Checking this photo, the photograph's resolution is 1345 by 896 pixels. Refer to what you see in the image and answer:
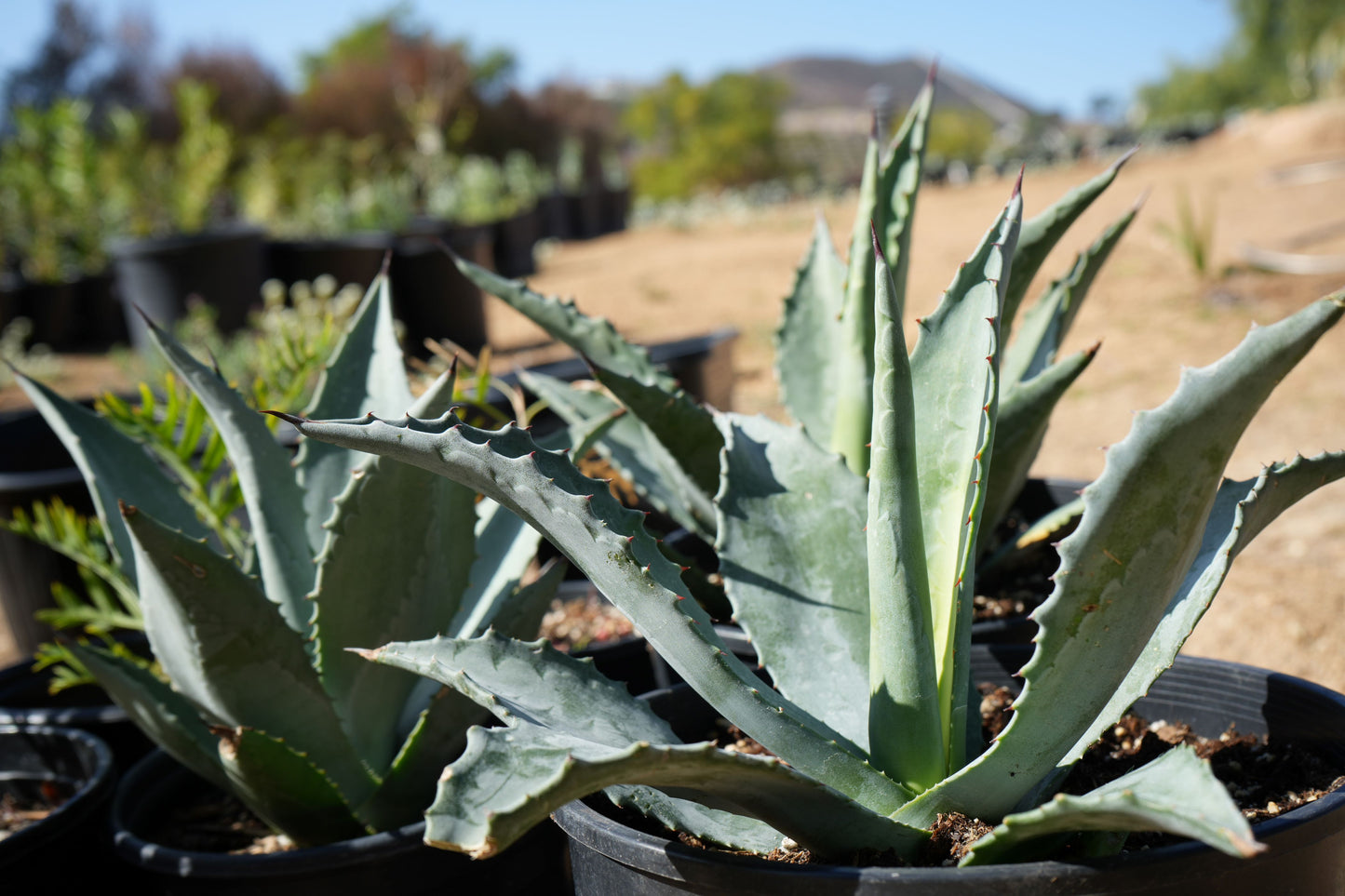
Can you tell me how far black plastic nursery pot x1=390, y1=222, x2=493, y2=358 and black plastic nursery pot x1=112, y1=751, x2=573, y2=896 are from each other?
476cm

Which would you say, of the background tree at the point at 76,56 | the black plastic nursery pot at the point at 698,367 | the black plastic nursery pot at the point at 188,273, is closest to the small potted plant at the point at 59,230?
the black plastic nursery pot at the point at 188,273

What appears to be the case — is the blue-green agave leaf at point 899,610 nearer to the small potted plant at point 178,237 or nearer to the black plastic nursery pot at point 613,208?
the small potted plant at point 178,237

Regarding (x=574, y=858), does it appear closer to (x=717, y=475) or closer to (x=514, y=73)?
(x=717, y=475)

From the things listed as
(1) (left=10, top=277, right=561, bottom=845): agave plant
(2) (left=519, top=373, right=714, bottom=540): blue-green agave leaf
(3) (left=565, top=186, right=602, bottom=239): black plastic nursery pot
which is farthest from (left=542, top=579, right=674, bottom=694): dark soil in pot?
(3) (left=565, top=186, right=602, bottom=239): black plastic nursery pot

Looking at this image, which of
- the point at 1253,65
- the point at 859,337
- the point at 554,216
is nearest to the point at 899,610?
the point at 859,337

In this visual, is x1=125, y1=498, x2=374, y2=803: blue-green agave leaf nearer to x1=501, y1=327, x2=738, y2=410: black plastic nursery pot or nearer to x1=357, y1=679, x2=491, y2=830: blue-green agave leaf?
x1=357, y1=679, x2=491, y2=830: blue-green agave leaf

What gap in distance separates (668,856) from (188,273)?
5.82 metres

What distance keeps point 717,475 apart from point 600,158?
62.8 ft

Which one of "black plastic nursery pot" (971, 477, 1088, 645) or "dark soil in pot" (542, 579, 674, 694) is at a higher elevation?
"black plastic nursery pot" (971, 477, 1088, 645)

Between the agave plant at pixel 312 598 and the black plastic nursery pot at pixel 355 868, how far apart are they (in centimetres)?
9

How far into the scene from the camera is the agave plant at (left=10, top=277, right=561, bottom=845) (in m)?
1.22

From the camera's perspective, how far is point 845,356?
145 centimetres

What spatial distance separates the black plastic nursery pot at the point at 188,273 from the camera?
5.89m

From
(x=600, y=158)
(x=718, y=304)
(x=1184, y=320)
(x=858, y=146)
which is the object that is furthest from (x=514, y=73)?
(x=1184, y=320)
